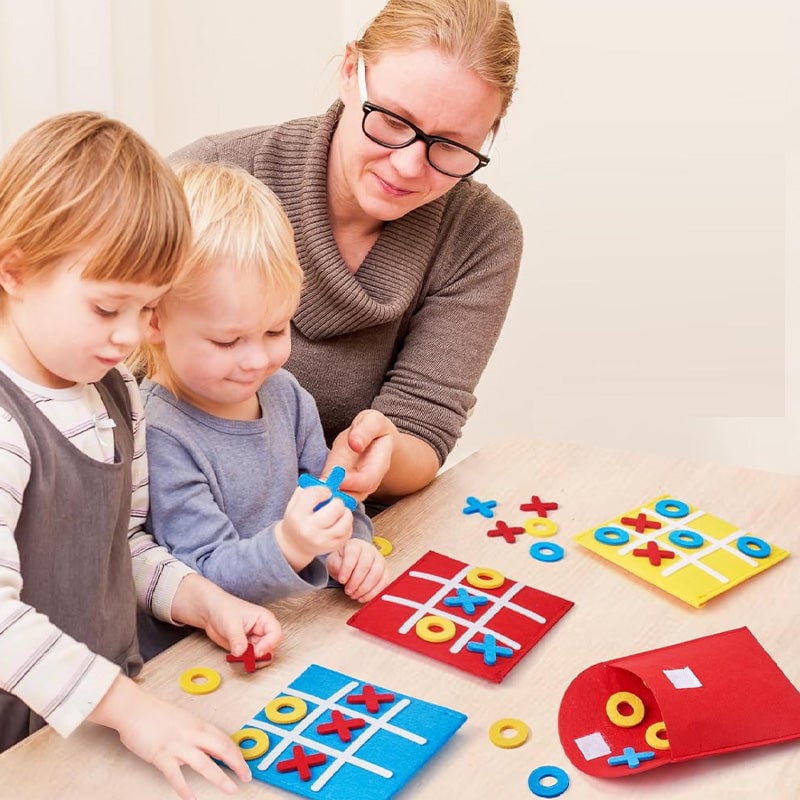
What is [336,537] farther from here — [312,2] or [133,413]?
[312,2]

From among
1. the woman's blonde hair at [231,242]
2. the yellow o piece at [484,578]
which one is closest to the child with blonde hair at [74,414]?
the woman's blonde hair at [231,242]

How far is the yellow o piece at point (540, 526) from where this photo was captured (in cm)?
115

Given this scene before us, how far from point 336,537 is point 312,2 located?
1746 mm

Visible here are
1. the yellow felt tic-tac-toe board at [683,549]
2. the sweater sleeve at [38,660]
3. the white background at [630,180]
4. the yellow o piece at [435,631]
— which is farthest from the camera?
the white background at [630,180]

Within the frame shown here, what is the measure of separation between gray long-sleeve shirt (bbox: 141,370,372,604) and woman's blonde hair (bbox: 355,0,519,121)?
1.39 feet

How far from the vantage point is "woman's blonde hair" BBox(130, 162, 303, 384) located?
0.93m

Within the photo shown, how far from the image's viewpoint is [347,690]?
0.85 m

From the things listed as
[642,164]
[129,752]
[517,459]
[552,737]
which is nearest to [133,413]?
[129,752]

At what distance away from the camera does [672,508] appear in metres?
1.20

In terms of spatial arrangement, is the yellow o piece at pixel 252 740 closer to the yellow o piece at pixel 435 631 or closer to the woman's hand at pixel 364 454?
the yellow o piece at pixel 435 631

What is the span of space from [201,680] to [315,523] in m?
0.16

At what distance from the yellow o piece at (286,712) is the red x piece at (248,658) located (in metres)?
0.04

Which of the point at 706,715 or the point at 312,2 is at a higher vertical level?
the point at 312,2

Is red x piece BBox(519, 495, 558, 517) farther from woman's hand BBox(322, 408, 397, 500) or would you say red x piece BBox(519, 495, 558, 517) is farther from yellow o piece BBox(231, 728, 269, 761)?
yellow o piece BBox(231, 728, 269, 761)
